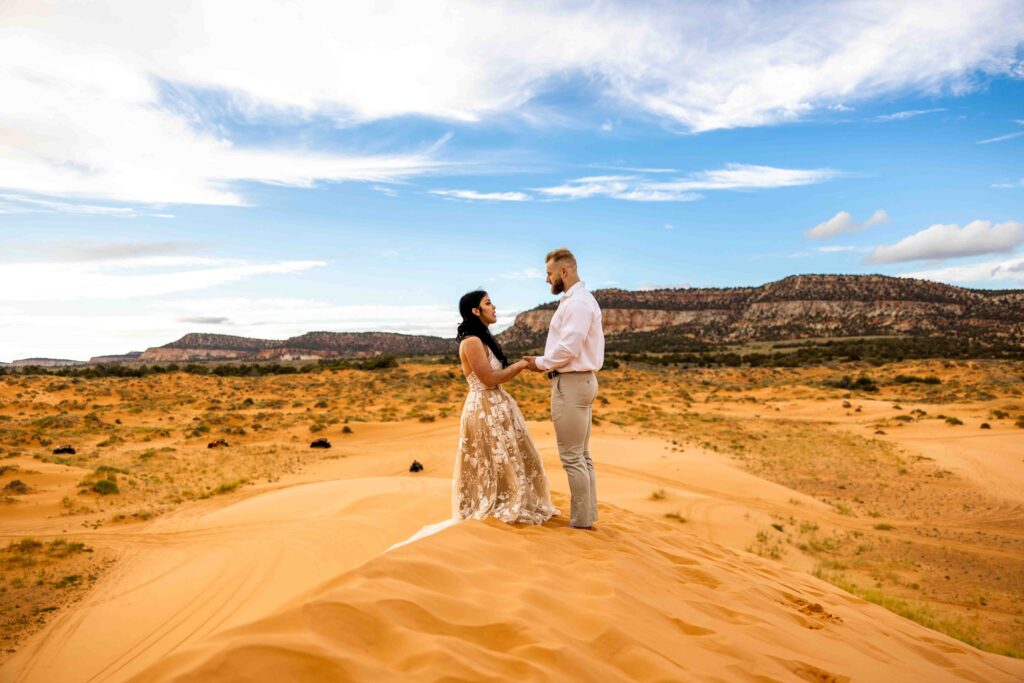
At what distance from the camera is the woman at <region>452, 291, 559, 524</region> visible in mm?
5414

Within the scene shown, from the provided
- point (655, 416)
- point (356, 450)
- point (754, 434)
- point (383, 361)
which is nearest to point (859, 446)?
point (754, 434)

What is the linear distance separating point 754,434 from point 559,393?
650 inches

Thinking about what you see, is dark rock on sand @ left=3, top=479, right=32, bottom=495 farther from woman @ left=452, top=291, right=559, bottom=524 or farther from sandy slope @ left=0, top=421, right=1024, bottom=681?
woman @ left=452, top=291, right=559, bottom=524

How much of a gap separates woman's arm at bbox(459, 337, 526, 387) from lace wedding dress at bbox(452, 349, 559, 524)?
0.39ft

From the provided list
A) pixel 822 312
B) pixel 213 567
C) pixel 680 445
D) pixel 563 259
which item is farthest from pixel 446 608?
pixel 822 312

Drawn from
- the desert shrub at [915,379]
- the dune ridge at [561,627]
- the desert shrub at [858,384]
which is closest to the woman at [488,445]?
the dune ridge at [561,627]

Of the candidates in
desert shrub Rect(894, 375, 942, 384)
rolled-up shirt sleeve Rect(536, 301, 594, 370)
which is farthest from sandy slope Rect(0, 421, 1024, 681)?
desert shrub Rect(894, 375, 942, 384)

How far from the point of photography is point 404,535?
6.52m

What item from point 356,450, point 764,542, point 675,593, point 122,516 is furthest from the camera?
point 356,450

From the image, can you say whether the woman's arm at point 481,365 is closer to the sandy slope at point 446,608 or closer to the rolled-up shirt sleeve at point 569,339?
the rolled-up shirt sleeve at point 569,339

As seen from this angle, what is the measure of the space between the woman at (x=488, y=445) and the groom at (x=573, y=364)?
41cm

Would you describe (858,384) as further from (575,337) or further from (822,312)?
(822,312)

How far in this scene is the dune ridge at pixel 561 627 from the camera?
8.69 feet

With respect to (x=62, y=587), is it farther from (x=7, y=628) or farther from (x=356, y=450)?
(x=356, y=450)
